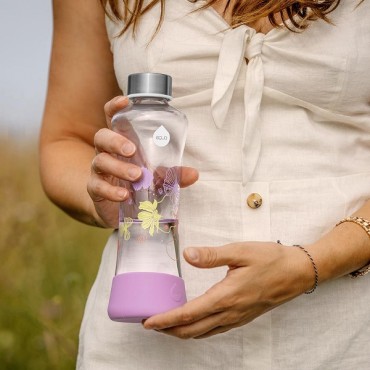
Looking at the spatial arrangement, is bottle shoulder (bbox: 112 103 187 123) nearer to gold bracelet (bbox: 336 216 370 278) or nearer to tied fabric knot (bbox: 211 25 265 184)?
tied fabric knot (bbox: 211 25 265 184)

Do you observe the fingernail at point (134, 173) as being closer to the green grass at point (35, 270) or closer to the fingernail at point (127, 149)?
the fingernail at point (127, 149)

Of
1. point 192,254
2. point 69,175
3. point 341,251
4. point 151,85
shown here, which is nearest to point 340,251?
point 341,251

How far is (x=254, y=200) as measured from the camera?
127 centimetres

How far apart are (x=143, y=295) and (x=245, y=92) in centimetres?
35

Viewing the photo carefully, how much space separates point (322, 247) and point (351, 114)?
23cm

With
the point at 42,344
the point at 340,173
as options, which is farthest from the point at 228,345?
the point at 42,344

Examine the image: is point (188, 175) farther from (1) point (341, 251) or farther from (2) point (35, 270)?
(2) point (35, 270)

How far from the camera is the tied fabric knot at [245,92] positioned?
50.3 inches

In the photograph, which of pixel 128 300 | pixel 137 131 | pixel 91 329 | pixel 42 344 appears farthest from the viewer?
pixel 42 344

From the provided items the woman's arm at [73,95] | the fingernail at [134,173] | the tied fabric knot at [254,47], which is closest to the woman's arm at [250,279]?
the fingernail at [134,173]

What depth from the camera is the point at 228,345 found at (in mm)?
1264

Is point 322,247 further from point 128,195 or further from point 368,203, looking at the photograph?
point 128,195

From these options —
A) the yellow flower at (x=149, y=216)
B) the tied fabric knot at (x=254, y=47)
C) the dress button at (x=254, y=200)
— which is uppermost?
the tied fabric knot at (x=254, y=47)

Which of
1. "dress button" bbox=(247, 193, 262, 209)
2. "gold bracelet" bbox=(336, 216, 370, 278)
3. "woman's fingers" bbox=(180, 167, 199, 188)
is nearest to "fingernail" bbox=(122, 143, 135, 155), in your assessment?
"woman's fingers" bbox=(180, 167, 199, 188)
